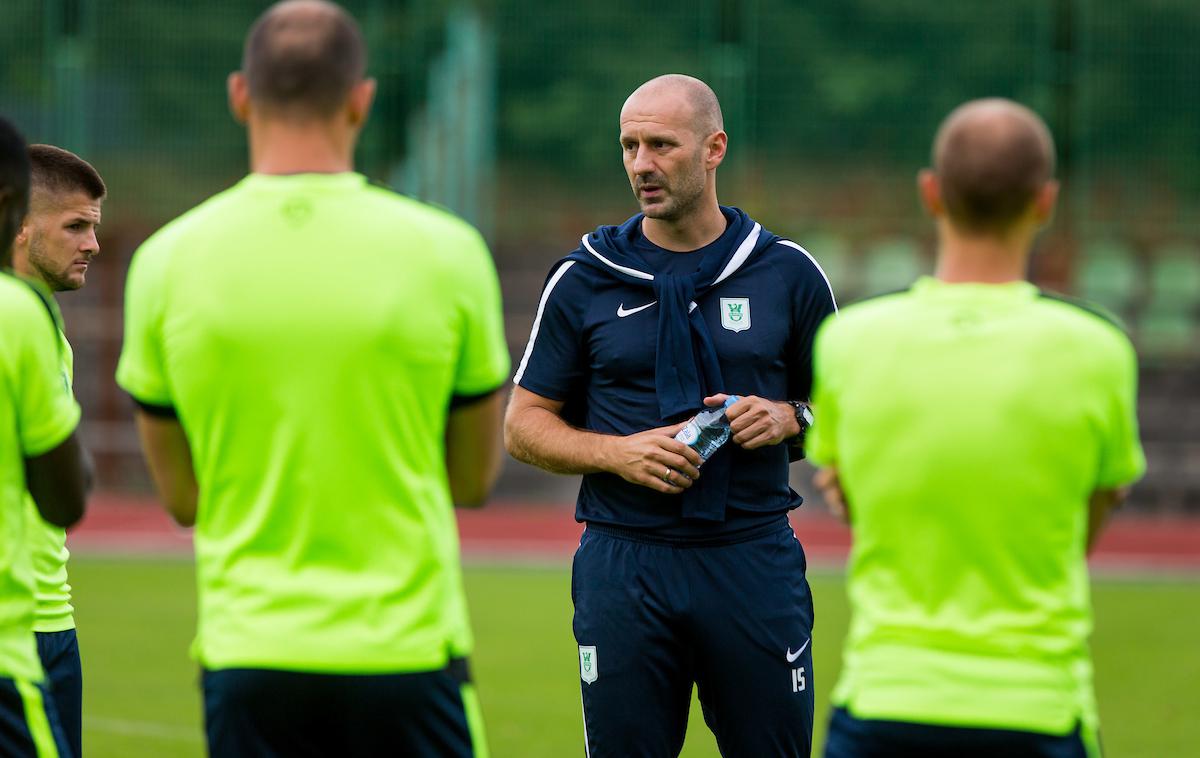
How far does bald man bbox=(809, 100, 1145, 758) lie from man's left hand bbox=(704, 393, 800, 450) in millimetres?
1677

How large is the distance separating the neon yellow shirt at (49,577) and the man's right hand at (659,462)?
1.54 meters

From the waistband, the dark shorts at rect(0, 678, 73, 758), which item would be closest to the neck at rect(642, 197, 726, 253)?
the waistband

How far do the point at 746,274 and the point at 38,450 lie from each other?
2.41 metres

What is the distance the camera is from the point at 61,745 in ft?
11.7

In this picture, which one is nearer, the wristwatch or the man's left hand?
the man's left hand

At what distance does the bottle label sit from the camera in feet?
16.2

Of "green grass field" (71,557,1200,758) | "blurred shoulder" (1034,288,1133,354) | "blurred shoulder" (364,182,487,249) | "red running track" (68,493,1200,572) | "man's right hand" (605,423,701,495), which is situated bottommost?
"red running track" (68,493,1200,572)

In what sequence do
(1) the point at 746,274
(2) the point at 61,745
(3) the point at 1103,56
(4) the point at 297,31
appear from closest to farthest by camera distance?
(4) the point at 297,31 → (2) the point at 61,745 → (1) the point at 746,274 → (3) the point at 1103,56

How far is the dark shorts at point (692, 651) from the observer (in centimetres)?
494

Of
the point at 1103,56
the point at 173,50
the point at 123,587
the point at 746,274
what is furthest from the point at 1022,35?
the point at 746,274

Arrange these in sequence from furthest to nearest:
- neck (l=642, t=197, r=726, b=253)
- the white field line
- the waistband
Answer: the white field line
neck (l=642, t=197, r=726, b=253)
the waistband

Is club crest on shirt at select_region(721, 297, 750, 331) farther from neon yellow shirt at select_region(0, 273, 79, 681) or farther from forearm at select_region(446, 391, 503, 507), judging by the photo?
neon yellow shirt at select_region(0, 273, 79, 681)

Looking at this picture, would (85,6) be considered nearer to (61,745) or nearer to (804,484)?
(804,484)

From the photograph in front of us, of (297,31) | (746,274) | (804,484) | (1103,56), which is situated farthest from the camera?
(1103,56)
